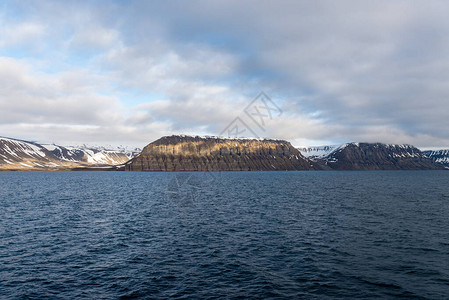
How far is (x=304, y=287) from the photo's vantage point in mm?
27609

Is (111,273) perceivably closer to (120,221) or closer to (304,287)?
(304,287)

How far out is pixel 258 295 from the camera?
85.2 ft

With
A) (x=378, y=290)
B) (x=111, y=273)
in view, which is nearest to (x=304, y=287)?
(x=378, y=290)

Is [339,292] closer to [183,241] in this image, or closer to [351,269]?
[351,269]

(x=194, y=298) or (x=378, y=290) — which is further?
(x=378, y=290)

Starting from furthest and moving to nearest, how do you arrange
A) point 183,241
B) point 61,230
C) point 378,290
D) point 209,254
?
point 61,230 < point 183,241 < point 209,254 < point 378,290

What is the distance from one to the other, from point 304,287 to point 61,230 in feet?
145

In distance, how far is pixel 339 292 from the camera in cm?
2659

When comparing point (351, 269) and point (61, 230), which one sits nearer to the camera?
point (351, 269)

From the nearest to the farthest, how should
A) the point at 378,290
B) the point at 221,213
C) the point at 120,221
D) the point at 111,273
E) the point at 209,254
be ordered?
the point at 378,290
the point at 111,273
the point at 209,254
the point at 120,221
the point at 221,213

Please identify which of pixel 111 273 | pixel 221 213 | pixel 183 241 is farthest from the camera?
pixel 221 213

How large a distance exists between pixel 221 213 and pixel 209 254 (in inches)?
1214

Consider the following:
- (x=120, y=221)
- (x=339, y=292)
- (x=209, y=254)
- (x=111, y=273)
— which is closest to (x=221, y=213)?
(x=120, y=221)

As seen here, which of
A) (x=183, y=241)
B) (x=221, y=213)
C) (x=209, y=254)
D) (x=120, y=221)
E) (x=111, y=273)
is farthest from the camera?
(x=221, y=213)
